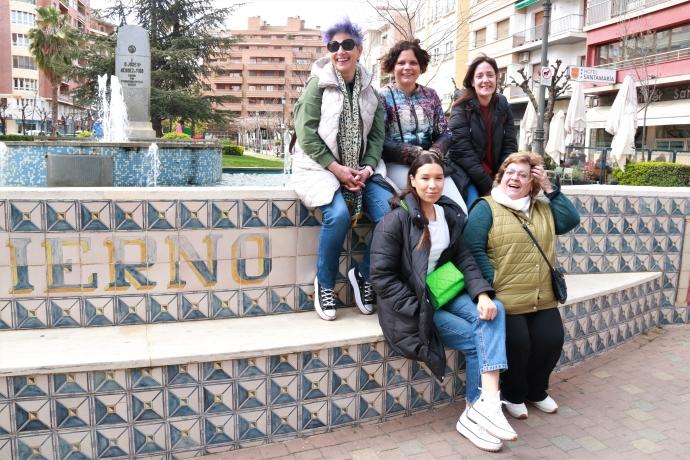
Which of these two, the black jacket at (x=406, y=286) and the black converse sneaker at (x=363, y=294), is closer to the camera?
the black jacket at (x=406, y=286)

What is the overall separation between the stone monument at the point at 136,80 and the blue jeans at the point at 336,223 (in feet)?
43.5

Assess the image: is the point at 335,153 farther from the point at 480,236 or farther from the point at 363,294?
the point at 480,236

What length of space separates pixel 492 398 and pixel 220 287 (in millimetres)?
1804

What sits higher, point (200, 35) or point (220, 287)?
point (200, 35)

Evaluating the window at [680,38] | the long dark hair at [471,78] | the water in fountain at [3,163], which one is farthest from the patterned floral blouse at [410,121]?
the window at [680,38]

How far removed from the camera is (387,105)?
4.21 m

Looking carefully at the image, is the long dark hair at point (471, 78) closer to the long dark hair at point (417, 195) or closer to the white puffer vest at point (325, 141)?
the white puffer vest at point (325, 141)

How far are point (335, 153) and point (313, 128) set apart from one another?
215 millimetres

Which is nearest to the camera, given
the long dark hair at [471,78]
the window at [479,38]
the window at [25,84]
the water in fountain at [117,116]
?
the long dark hair at [471,78]

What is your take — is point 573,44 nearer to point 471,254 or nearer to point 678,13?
point 678,13

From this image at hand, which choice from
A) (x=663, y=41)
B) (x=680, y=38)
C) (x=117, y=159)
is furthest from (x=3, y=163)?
(x=663, y=41)

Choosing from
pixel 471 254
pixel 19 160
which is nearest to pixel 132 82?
pixel 19 160

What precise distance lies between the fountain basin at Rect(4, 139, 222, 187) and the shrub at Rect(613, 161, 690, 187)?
35.0ft

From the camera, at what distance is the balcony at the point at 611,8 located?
28906 millimetres
